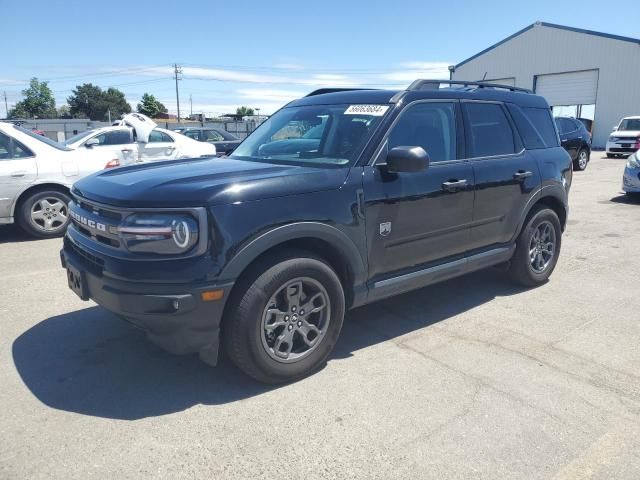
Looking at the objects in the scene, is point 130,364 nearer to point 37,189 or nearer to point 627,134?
point 37,189

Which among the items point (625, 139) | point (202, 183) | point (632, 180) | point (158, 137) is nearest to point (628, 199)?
point (632, 180)

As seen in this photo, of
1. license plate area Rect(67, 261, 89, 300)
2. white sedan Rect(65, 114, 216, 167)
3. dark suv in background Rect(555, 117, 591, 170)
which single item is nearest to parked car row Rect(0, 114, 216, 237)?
white sedan Rect(65, 114, 216, 167)

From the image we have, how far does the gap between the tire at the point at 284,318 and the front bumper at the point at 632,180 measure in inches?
360

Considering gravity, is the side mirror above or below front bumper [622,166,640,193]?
above

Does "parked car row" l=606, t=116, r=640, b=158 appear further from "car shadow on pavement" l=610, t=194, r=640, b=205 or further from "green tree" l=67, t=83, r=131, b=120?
"green tree" l=67, t=83, r=131, b=120

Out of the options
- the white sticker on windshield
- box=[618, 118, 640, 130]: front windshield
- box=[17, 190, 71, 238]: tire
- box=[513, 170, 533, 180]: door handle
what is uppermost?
box=[618, 118, 640, 130]: front windshield

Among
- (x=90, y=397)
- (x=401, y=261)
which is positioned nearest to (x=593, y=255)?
(x=401, y=261)

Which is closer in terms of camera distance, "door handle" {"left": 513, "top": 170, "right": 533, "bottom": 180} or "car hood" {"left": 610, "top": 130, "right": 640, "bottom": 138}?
"door handle" {"left": 513, "top": 170, "right": 533, "bottom": 180}

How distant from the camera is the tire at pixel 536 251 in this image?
5.01 metres

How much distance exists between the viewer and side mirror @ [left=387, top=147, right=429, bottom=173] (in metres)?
3.43

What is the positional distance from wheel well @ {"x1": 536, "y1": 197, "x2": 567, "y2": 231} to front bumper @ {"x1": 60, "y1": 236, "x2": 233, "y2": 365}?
364 centimetres

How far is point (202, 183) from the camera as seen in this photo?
3055mm

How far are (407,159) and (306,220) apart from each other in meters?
0.81

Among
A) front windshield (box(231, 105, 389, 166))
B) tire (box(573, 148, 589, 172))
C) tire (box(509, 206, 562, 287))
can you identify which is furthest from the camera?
tire (box(573, 148, 589, 172))
